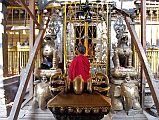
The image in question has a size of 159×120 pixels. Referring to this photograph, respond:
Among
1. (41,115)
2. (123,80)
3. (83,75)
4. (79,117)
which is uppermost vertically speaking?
(83,75)

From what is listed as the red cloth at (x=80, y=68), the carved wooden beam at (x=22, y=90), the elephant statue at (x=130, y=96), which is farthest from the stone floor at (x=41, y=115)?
Result: the red cloth at (x=80, y=68)

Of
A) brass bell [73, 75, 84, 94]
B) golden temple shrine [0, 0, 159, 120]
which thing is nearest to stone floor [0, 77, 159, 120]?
golden temple shrine [0, 0, 159, 120]

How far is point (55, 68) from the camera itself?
630cm

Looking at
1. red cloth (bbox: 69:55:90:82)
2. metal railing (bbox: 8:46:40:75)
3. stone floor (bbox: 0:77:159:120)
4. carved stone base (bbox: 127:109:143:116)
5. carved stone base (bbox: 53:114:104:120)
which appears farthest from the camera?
metal railing (bbox: 8:46:40:75)

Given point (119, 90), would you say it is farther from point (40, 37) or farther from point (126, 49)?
point (40, 37)

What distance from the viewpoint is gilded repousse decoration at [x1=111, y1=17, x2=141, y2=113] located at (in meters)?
5.62

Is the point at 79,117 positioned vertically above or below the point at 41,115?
above

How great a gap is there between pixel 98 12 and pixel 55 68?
1.63 metres

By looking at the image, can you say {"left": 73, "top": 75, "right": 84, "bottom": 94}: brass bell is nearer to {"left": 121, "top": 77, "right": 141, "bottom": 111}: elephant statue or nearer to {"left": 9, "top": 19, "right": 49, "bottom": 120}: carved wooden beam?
{"left": 9, "top": 19, "right": 49, "bottom": 120}: carved wooden beam

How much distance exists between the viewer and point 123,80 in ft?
19.9

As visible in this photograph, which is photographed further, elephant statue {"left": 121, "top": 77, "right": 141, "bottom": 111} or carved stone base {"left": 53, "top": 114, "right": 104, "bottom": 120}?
elephant statue {"left": 121, "top": 77, "right": 141, "bottom": 111}

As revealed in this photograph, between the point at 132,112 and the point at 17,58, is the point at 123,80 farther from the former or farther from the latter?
the point at 17,58

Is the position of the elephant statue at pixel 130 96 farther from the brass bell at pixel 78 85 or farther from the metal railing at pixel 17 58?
the metal railing at pixel 17 58

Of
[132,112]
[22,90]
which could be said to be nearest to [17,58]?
[132,112]
